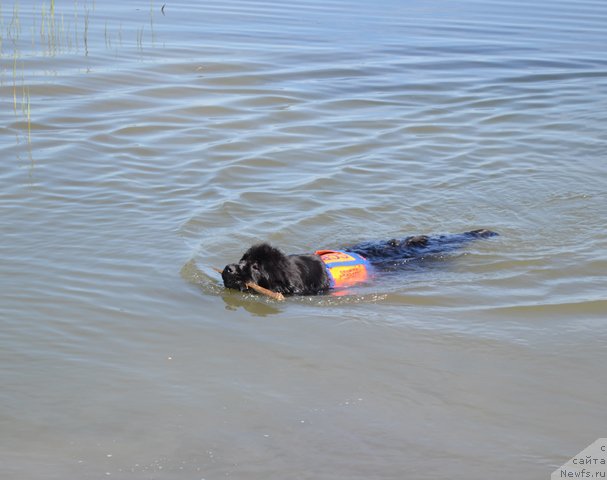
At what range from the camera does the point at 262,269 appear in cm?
671

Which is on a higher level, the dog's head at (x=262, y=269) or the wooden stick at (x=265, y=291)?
the dog's head at (x=262, y=269)

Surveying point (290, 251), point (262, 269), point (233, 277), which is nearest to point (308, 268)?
point (262, 269)

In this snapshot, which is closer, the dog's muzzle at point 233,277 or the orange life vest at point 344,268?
the dog's muzzle at point 233,277

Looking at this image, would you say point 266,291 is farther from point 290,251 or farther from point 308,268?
point 290,251

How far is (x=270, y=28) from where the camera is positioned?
18984 mm

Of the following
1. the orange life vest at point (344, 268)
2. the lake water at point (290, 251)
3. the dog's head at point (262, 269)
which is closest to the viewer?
the lake water at point (290, 251)

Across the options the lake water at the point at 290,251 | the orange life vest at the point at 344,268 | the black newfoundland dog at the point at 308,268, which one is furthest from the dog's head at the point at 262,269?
the orange life vest at the point at 344,268

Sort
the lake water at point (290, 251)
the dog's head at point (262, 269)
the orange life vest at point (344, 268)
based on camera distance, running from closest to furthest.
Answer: the lake water at point (290, 251)
the dog's head at point (262, 269)
the orange life vest at point (344, 268)

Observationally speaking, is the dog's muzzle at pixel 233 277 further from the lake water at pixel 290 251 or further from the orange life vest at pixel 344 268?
the orange life vest at pixel 344 268

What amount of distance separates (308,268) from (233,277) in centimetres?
58

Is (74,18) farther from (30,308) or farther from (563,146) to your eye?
(30,308)

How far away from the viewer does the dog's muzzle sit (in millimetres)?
6746

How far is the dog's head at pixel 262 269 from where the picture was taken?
6.68m

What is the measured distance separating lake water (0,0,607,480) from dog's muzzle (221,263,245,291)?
0.41 feet
